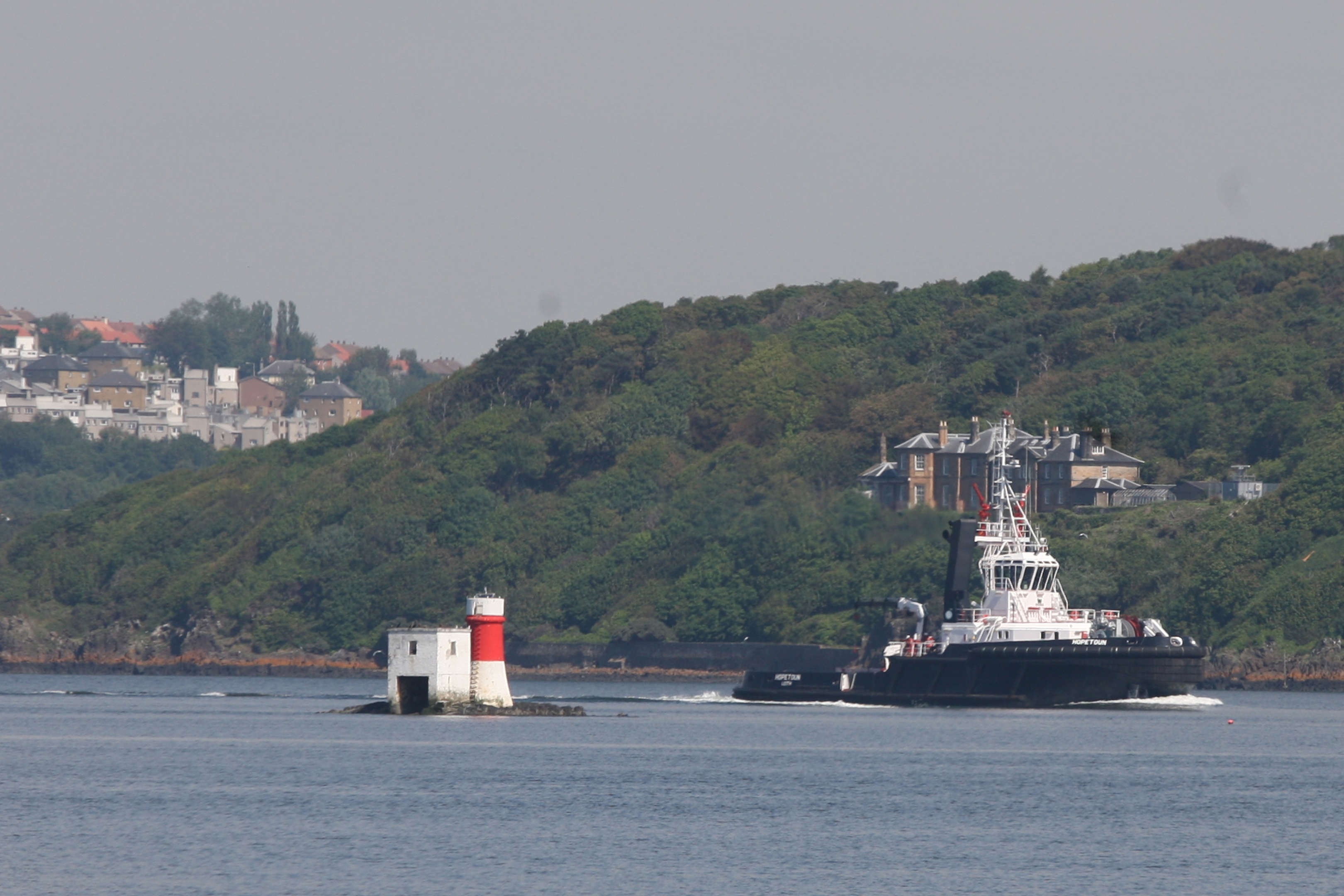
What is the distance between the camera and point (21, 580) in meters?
172

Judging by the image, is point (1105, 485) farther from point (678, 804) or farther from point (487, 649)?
point (678, 804)

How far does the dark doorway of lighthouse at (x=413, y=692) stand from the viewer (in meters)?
75.1

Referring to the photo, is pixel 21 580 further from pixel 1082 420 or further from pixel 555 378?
pixel 1082 420

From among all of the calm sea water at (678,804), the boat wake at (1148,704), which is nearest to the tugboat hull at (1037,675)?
the boat wake at (1148,704)

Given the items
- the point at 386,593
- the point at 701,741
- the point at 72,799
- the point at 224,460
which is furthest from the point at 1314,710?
the point at 224,460

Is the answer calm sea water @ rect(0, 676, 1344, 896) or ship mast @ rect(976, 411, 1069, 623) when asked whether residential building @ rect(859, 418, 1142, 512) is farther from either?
calm sea water @ rect(0, 676, 1344, 896)

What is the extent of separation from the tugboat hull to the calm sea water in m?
1.00

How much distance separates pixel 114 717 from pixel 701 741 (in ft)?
90.0

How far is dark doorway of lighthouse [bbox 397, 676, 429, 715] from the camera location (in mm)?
75125

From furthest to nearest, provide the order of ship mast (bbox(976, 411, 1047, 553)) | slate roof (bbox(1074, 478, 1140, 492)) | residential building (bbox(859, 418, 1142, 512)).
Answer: residential building (bbox(859, 418, 1142, 512)) → slate roof (bbox(1074, 478, 1140, 492)) → ship mast (bbox(976, 411, 1047, 553))

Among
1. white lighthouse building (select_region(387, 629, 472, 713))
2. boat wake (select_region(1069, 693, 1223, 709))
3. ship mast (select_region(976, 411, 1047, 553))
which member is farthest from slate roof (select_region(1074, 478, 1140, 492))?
white lighthouse building (select_region(387, 629, 472, 713))

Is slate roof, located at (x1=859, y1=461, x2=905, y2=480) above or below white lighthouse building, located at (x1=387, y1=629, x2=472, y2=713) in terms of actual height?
above

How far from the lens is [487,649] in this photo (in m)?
73.4

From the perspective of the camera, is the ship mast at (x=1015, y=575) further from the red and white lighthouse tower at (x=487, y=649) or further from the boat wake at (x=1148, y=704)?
the red and white lighthouse tower at (x=487, y=649)
